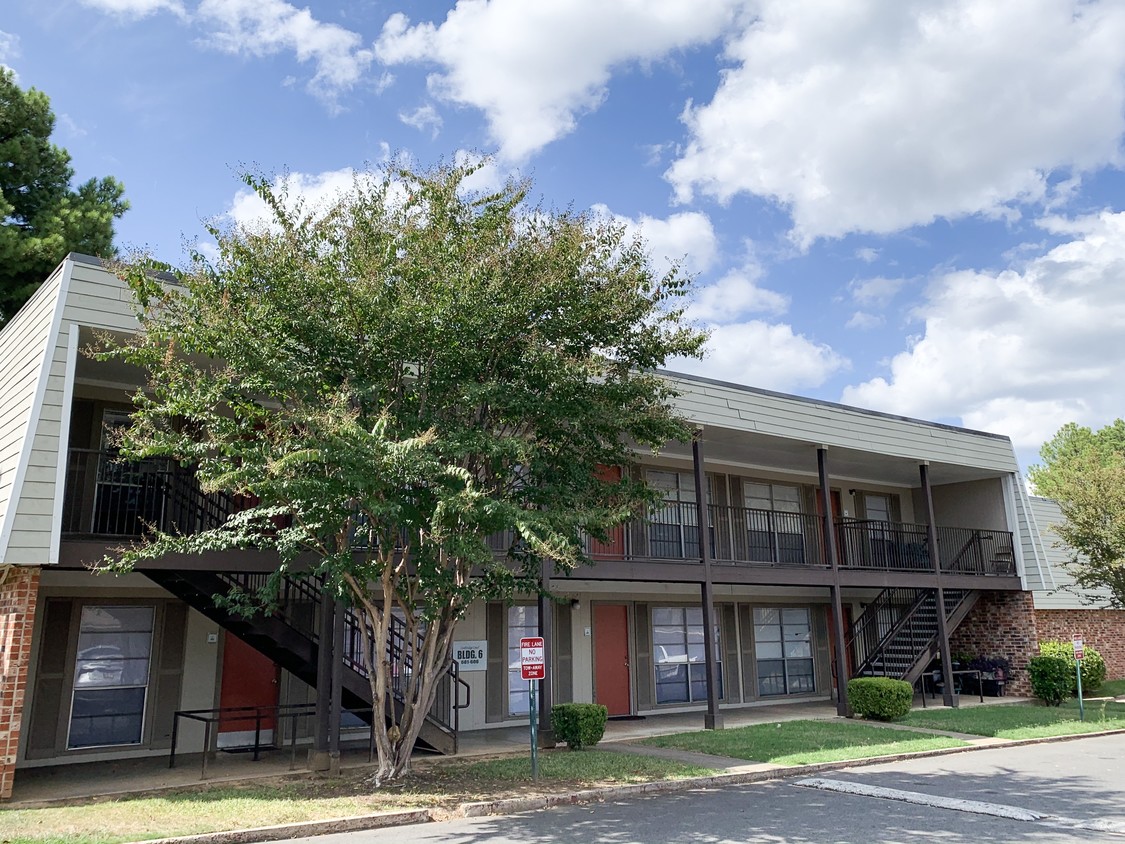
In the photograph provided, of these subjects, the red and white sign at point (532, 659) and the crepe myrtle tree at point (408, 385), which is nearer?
the crepe myrtle tree at point (408, 385)

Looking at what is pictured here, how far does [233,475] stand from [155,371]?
6.70 feet

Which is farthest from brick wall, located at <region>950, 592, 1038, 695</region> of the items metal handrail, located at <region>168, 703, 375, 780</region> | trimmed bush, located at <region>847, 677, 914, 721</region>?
metal handrail, located at <region>168, 703, 375, 780</region>

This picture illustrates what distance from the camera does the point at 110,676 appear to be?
1280 centimetres

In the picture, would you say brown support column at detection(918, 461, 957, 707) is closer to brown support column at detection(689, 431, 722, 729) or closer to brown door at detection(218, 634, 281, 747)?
brown support column at detection(689, 431, 722, 729)

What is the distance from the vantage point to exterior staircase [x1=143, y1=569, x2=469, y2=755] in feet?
38.4

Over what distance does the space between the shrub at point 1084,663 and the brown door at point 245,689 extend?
52.7 feet

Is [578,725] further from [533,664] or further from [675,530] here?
[675,530]

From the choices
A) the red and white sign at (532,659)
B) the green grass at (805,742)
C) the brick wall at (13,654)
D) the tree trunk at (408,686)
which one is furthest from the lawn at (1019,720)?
the brick wall at (13,654)

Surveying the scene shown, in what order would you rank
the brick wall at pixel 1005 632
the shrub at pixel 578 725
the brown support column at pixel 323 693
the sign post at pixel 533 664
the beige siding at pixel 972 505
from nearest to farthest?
the sign post at pixel 533 664 → the brown support column at pixel 323 693 → the shrub at pixel 578 725 → the brick wall at pixel 1005 632 → the beige siding at pixel 972 505

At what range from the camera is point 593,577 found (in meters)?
14.4

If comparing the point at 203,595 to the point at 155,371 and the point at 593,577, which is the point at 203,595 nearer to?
the point at 155,371

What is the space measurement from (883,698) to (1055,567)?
1002 cm

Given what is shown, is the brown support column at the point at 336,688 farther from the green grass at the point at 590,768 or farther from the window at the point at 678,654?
the window at the point at 678,654

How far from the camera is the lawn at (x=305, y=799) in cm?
795
